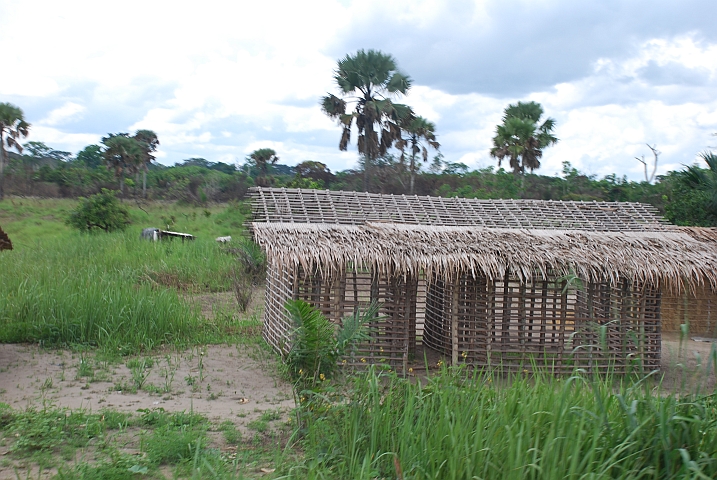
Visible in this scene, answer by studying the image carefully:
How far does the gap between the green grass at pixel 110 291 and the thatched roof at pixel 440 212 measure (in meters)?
2.04

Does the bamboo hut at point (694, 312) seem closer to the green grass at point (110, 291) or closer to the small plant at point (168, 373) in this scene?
the green grass at point (110, 291)

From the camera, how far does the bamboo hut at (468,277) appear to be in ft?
24.7

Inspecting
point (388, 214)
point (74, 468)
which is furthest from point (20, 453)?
point (388, 214)

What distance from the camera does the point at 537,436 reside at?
296 centimetres

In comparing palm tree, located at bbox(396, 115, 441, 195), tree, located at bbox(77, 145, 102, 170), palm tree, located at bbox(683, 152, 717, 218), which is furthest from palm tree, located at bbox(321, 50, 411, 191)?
tree, located at bbox(77, 145, 102, 170)

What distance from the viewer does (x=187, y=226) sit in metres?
22.8

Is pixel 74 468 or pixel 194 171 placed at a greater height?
pixel 194 171

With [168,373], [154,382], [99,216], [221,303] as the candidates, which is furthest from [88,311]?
[99,216]

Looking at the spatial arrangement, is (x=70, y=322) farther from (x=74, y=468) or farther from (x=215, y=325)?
(x=74, y=468)

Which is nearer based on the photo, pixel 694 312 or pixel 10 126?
pixel 694 312

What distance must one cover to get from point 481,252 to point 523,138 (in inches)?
573

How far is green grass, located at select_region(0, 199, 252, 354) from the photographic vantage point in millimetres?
8617

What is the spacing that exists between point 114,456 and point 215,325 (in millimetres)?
5780

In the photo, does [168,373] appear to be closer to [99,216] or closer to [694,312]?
[694,312]
